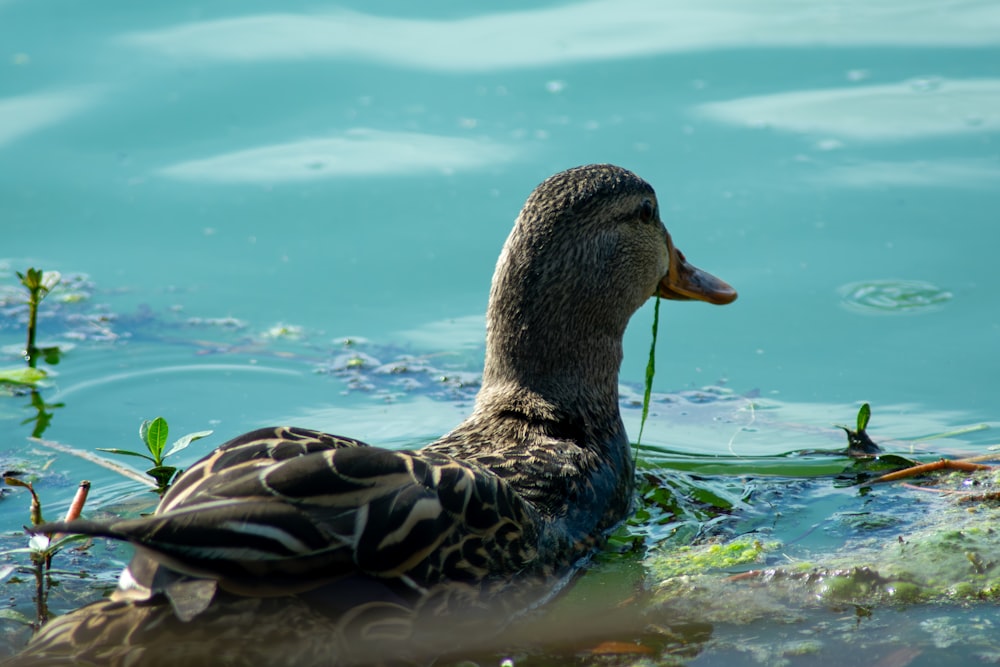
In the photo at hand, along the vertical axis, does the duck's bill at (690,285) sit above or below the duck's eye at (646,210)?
below

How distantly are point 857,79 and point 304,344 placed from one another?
5.05 meters

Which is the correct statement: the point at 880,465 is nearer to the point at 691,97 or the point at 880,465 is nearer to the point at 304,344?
the point at 304,344

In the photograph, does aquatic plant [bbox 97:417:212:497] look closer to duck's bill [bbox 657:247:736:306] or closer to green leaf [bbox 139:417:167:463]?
green leaf [bbox 139:417:167:463]

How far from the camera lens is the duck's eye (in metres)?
6.54

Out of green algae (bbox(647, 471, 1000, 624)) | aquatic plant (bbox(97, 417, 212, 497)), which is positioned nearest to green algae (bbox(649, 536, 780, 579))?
green algae (bbox(647, 471, 1000, 624))

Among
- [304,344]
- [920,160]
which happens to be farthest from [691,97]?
[304,344]

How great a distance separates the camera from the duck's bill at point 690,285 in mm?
7059

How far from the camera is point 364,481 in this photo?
4.36 m

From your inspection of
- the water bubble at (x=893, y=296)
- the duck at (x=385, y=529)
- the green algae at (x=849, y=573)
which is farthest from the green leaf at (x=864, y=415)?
the water bubble at (x=893, y=296)

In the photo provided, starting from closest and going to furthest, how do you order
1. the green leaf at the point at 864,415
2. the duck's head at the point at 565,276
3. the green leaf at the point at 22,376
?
the duck's head at the point at 565,276 → the green leaf at the point at 864,415 → the green leaf at the point at 22,376

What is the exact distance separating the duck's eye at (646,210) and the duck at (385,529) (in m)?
0.46

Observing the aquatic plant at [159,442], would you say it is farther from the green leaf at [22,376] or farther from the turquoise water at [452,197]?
the green leaf at [22,376]

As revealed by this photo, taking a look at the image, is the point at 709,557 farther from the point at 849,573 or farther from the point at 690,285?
the point at 690,285

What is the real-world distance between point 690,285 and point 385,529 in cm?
322
